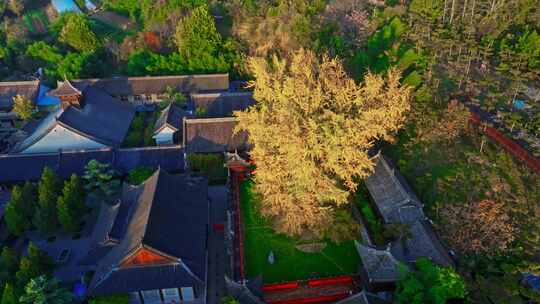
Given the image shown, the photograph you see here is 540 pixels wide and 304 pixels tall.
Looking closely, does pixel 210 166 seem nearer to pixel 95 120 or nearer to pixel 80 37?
pixel 95 120

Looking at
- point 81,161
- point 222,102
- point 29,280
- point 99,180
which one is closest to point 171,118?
point 222,102

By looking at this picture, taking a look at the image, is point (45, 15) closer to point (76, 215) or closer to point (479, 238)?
point (76, 215)

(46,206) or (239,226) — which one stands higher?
(46,206)

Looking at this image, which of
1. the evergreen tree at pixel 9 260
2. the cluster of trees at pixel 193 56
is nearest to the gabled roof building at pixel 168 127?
the cluster of trees at pixel 193 56

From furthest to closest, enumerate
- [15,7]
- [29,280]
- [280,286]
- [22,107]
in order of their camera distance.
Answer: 1. [15,7]
2. [22,107]
3. [280,286]
4. [29,280]

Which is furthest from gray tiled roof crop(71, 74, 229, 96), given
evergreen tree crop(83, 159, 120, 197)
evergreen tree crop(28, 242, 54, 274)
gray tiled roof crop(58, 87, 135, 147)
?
evergreen tree crop(28, 242, 54, 274)

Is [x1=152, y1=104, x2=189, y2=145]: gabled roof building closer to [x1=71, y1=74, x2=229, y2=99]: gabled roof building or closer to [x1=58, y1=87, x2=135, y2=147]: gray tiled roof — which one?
[x1=58, y1=87, x2=135, y2=147]: gray tiled roof
